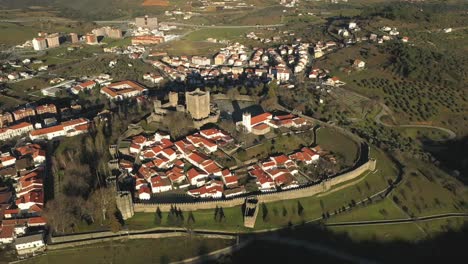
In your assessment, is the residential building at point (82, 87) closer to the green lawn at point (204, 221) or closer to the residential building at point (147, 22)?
the green lawn at point (204, 221)

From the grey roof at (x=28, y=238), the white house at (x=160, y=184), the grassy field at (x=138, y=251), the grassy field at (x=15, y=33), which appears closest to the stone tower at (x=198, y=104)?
the white house at (x=160, y=184)

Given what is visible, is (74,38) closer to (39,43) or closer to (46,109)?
(39,43)

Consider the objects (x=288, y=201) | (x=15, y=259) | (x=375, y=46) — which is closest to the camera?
(x=15, y=259)

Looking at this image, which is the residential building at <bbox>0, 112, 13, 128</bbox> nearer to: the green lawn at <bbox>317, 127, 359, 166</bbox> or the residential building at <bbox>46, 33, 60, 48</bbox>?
the green lawn at <bbox>317, 127, 359, 166</bbox>

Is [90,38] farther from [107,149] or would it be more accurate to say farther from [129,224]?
[129,224]

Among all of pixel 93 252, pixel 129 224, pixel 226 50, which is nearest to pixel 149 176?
pixel 129 224
